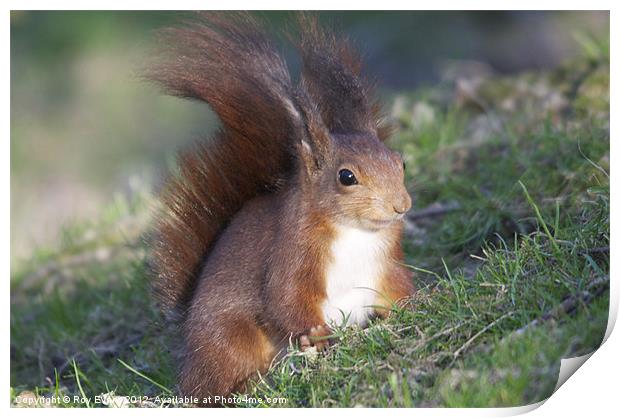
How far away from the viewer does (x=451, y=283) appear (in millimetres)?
2307

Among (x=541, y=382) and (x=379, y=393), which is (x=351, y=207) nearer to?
(x=379, y=393)

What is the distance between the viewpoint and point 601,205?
2.44 metres

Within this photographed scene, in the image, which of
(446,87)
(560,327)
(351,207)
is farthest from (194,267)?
(446,87)

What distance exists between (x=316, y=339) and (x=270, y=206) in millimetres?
387

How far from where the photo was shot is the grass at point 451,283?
2.06 meters

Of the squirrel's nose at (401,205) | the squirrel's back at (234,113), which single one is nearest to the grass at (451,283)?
the squirrel's nose at (401,205)

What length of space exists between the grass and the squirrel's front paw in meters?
0.03

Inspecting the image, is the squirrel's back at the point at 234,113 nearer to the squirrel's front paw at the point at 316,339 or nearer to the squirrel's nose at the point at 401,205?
the squirrel's nose at the point at 401,205

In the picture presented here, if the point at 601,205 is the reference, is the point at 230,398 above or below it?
below

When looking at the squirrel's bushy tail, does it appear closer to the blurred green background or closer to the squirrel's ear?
the squirrel's ear

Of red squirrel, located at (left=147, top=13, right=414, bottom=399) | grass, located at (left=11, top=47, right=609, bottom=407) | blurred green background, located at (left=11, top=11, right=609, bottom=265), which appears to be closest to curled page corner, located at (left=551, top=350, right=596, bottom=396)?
grass, located at (left=11, top=47, right=609, bottom=407)

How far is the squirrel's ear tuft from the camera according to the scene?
245 cm

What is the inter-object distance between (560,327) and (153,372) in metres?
1.32

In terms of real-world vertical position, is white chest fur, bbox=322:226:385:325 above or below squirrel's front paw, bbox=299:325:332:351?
above
